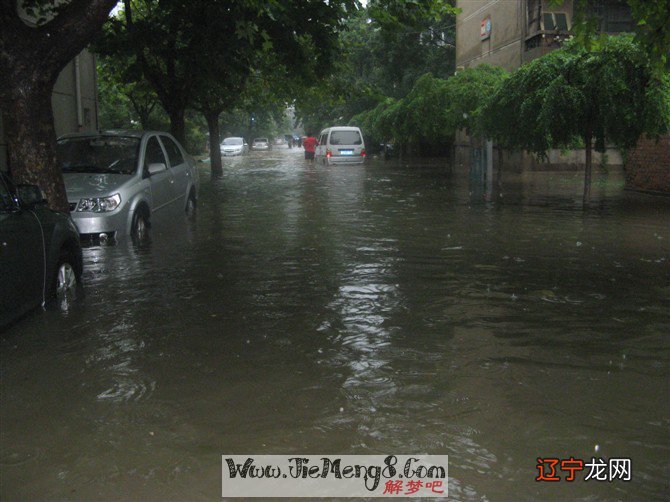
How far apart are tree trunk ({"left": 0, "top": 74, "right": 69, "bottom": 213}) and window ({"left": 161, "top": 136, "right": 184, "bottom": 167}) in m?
3.47

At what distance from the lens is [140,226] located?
35.7 feet

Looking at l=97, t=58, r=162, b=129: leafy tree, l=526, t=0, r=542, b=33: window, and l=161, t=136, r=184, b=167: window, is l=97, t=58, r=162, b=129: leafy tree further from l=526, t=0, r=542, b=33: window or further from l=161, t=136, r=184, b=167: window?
l=161, t=136, r=184, b=167: window

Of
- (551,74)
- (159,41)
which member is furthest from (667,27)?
(159,41)

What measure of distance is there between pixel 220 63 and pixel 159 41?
7.42 ft

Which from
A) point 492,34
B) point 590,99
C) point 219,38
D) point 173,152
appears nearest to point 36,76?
point 173,152

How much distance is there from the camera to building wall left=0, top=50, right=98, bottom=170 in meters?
18.8

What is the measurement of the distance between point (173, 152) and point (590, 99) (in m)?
8.04

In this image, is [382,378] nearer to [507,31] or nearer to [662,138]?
[662,138]

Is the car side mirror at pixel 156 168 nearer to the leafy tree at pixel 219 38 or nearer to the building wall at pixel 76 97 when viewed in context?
the leafy tree at pixel 219 38

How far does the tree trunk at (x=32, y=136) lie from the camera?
350 inches

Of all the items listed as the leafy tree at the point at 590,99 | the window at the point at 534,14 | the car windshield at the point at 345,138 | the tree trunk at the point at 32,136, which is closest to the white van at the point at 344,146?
the car windshield at the point at 345,138

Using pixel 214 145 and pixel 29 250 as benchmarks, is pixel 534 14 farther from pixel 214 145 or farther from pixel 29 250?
pixel 29 250

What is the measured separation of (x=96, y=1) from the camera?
9.13m

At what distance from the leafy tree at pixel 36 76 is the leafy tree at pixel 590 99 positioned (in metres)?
9.16
